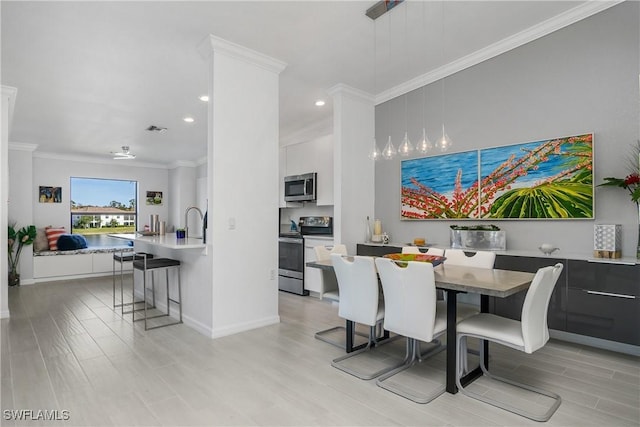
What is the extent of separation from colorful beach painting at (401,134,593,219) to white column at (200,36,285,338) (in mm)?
1833

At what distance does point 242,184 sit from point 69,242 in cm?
583

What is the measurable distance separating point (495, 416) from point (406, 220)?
2727 mm

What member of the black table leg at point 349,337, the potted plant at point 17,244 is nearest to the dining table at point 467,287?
the black table leg at point 349,337

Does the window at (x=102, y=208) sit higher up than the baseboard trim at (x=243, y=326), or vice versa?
the window at (x=102, y=208)

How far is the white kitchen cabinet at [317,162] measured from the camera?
5316 mm

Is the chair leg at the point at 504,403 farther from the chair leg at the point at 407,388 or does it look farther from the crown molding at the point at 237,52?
the crown molding at the point at 237,52

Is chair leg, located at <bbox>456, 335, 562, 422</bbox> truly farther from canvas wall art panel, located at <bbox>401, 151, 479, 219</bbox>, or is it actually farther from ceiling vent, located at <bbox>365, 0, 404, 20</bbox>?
ceiling vent, located at <bbox>365, 0, 404, 20</bbox>

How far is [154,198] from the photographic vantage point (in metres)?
9.38

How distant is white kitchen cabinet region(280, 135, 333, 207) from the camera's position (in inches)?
209

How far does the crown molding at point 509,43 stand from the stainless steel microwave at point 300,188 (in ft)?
5.76

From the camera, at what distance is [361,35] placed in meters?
3.35

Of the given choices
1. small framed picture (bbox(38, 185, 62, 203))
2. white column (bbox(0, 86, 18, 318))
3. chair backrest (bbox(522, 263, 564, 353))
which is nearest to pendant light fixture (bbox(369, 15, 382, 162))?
chair backrest (bbox(522, 263, 564, 353))

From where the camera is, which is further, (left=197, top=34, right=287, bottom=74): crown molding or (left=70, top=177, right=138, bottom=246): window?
(left=70, top=177, right=138, bottom=246): window

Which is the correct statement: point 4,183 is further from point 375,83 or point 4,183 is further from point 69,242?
point 375,83
